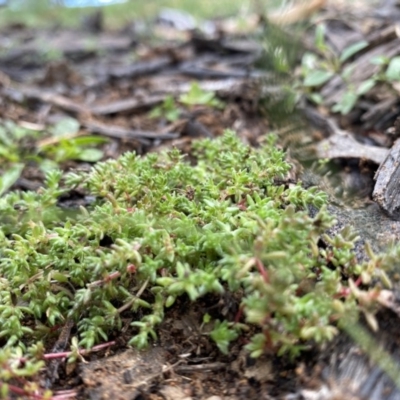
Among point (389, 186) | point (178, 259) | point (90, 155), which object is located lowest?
point (90, 155)

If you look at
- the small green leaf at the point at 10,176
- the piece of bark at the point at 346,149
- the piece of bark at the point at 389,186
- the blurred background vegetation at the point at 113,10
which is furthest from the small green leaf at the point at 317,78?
→ the blurred background vegetation at the point at 113,10

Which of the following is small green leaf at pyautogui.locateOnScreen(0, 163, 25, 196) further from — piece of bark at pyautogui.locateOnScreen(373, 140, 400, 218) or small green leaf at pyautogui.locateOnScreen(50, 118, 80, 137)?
piece of bark at pyautogui.locateOnScreen(373, 140, 400, 218)

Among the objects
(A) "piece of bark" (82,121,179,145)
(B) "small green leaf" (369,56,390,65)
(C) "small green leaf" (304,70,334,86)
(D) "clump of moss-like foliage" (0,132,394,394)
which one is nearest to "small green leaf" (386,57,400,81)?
(B) "small green leaf" (369,56,390,65)

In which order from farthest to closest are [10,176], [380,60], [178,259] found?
1. [380,60]
2. [10,176]
3. [178,259]

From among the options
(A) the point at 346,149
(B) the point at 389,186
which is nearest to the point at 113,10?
(A) the point at 346,149

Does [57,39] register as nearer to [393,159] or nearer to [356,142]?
[356,142]

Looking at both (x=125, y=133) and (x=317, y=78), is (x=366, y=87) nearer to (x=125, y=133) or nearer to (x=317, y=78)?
(x=317, y=78)

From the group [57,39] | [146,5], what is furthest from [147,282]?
[146,5]
